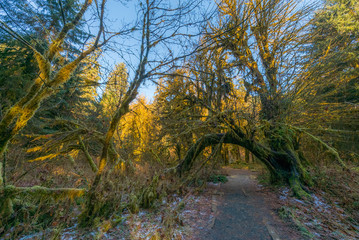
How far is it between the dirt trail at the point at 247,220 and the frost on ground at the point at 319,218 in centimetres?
33

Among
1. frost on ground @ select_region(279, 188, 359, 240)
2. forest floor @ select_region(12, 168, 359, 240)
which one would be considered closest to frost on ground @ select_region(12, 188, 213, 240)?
forest floor @ select_region(12, 168, 359, 240)

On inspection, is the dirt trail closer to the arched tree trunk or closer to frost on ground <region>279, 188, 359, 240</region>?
frost on ground <region>279, 188, 359, 240</region>

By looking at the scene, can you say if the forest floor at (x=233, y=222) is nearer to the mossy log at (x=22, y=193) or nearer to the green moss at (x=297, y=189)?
the green moss at (x=297, y=189)

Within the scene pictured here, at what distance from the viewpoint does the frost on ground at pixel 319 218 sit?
352 cm

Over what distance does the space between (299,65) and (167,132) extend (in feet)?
20.0

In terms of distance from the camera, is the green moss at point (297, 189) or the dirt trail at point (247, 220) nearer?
the dirt trail at point (247, 220)

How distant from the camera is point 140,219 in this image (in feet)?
14.4

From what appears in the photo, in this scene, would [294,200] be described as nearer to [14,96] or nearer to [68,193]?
[68,193]

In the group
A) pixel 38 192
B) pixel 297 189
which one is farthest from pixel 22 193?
pixel 297 189

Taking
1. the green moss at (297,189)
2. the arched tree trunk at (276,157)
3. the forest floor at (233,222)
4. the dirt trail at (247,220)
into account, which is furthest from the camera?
the arched tree trunk at (276,157)

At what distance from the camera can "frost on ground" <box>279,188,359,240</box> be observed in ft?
11.6

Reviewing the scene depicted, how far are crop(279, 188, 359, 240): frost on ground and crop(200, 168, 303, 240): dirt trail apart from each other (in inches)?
12.8

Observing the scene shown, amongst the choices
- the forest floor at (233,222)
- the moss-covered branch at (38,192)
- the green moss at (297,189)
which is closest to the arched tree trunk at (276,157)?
the green moss at (297,189)

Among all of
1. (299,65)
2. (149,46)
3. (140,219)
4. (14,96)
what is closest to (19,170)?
→ (140,219)
